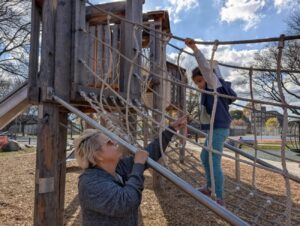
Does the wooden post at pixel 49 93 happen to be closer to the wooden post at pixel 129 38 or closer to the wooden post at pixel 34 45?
the wooden post at pixel 34 45

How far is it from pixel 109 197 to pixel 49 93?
1356mm

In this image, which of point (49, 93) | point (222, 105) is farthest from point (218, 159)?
point (49, 93)

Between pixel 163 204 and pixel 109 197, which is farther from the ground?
pixel 109 197

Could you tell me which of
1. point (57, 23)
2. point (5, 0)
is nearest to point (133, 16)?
point (57, 23)

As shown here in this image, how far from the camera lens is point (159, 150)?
2240 mm

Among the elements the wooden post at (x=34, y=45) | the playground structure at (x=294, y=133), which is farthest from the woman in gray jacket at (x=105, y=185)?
the playground structure at (x=294, y=133)

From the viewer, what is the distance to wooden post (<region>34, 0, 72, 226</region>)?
2.72m

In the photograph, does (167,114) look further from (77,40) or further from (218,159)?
(77,40)

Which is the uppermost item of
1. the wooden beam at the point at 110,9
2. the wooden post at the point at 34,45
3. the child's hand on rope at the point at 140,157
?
the wooden beam at the point at 110,9

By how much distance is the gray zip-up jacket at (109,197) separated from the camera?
5.29 ft

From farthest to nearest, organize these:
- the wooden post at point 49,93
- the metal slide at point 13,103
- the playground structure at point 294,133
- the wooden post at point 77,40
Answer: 1. the playground structure at point 294,133
2. the metal slide at point 13,103
3. the wooden post at point 77,40
4. the wooden post at point 49,93

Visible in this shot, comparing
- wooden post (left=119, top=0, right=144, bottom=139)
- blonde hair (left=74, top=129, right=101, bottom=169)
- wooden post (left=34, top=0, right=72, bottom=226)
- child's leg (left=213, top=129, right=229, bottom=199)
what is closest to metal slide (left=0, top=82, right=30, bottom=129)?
wooden post (left=34, top=0, right=72, bottom=226)

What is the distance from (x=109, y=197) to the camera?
1.61 meters

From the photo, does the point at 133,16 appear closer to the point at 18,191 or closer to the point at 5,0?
the point at 18,191
